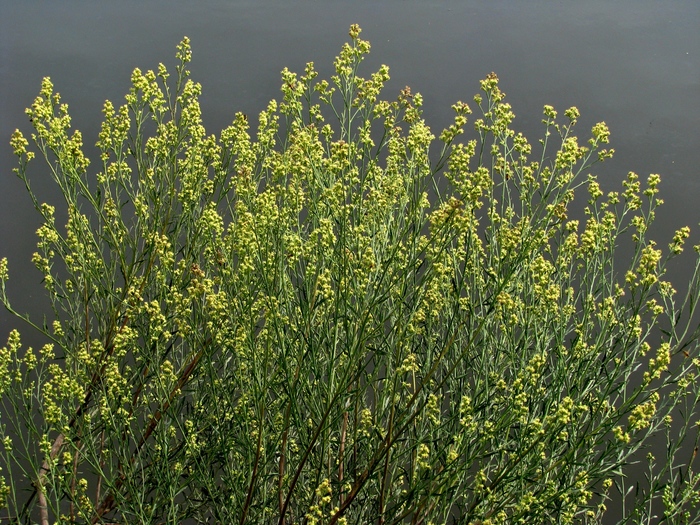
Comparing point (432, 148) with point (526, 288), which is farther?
point (432, 148)

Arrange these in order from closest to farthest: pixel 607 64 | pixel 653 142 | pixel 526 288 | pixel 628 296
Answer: pixel 526 288 → pixel 628 296 → pixel 653 142 → pixel 607 64

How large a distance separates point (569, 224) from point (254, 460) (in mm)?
1149

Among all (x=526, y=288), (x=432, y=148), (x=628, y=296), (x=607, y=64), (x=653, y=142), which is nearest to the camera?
(x=526, y=288)

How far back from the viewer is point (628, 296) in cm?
415

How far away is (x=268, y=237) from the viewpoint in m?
2.05

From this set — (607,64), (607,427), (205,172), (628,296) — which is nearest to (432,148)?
(628,296)

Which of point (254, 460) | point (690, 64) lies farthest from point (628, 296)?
point (690, 64)

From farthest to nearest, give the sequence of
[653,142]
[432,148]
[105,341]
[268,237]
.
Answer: [653,142] → [432,148] → [105,341] → [268,237]

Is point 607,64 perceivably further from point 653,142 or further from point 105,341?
point 105,341

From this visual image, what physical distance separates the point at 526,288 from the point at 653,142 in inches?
139

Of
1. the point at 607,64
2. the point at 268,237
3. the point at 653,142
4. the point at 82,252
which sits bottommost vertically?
the point at 82,252

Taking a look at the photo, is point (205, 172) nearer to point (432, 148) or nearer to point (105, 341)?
point (105, 341)

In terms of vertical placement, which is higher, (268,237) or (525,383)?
(268,237)

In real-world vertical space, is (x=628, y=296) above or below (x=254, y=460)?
above
